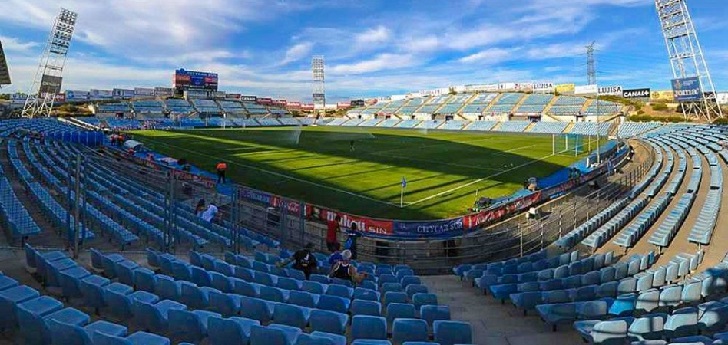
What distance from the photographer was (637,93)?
107875mm

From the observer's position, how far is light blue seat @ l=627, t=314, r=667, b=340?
6.90m

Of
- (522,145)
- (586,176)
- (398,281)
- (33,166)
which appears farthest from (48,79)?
(398,281)

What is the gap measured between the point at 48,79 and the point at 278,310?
306ft

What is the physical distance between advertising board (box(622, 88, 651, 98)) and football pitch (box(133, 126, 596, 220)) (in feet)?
192

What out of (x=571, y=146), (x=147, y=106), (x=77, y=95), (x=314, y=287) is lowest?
(x=314, y=287)

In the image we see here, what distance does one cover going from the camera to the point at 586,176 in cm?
3162

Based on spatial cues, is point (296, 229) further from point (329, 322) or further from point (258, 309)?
point (329, 322)

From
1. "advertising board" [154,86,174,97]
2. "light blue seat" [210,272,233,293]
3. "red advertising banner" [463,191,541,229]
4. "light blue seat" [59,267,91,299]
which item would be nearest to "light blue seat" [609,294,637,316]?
"light blue seat" [210,272,233,293]

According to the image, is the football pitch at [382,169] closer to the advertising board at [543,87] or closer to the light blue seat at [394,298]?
the light blue seat at [394,298]

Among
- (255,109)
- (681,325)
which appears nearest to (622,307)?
(681,325)

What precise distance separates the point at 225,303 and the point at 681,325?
6.90 meters

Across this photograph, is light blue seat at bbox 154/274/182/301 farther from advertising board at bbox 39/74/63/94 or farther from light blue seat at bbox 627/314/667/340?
advertising board at bbox 39/74/63/94

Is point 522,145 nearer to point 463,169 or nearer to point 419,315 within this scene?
point 463,169

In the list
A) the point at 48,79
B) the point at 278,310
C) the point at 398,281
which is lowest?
the point at 398,281
